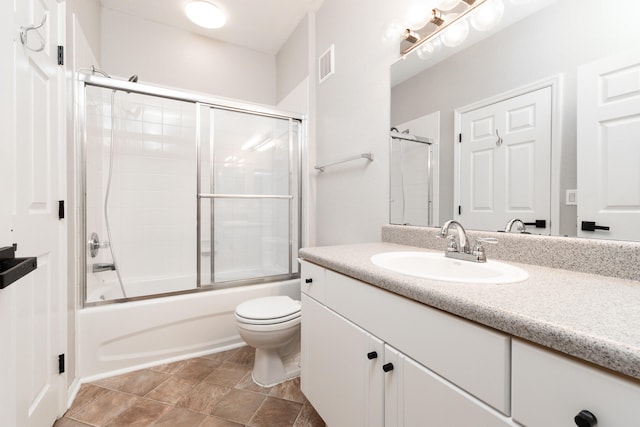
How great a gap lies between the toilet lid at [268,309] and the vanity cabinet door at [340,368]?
0.93 feet

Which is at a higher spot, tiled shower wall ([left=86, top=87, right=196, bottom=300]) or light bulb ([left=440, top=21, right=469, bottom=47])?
light bulb ([left=440, top=21, right=469, bottom=47])

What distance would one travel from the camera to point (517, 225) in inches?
39.1

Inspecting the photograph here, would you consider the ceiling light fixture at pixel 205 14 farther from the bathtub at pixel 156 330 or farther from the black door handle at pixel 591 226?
Answer: the black door handle at pixel 591 226

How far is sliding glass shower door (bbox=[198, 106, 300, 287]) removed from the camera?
2250 mm

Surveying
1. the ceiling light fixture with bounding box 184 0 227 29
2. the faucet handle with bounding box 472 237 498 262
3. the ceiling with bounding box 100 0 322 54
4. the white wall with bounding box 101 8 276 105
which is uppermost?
the ceiling with bounding box 100 0 322 54

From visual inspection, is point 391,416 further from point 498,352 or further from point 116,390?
point 116,390

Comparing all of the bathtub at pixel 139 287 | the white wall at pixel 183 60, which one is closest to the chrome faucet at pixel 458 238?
the bathtub at pixel 139 287

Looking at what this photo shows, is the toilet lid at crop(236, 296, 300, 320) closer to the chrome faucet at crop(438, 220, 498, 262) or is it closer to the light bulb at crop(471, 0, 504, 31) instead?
the chrome faucet at crop(438, 220, 498, 262)

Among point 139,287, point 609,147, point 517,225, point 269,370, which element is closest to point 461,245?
point 517,225

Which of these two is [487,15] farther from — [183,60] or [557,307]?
[183,60]

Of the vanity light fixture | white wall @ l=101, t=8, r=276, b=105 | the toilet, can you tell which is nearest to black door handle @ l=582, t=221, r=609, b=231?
the vanity light fixture

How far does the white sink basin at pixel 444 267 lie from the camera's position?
813 mm

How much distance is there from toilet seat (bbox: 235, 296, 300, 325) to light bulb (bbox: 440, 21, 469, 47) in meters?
1.60

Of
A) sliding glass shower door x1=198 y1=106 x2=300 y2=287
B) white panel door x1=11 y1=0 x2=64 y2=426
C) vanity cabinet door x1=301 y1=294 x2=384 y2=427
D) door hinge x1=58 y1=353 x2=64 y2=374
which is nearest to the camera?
vanity cabinet door x1=301 y1=294 x2=384 y2=427
